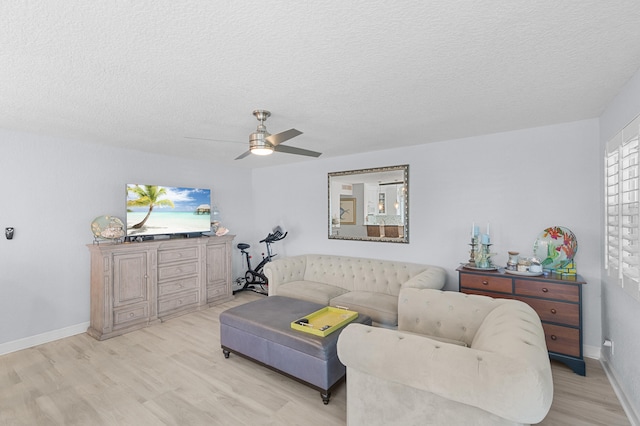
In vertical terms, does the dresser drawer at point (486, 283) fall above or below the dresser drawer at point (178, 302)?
above

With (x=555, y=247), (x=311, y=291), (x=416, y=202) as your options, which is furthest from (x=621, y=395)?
(x=311, y=291)

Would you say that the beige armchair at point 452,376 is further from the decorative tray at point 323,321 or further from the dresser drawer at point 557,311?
the dresser drawer at point 557,311

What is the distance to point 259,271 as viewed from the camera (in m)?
5.64

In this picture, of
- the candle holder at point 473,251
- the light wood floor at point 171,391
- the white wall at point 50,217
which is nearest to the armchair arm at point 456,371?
the light wood floor at point 171,391

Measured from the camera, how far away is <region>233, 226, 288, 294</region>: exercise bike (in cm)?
540

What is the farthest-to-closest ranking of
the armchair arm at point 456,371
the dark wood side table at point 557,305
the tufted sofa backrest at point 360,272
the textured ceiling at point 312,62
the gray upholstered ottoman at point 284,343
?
the tufted sofa backrest at point 360,272, the dark wood side table at point 557,305, the gray upholstered ottoman at point 284,343, the textured ceiling at point 312,62, the armchair arm at point 456,371

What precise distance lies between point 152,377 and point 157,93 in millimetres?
2528

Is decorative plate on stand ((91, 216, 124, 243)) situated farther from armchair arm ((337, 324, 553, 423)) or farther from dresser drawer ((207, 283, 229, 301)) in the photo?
armchair arm ((337, 324, 553, 423))

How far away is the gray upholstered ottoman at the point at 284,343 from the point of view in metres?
2.38

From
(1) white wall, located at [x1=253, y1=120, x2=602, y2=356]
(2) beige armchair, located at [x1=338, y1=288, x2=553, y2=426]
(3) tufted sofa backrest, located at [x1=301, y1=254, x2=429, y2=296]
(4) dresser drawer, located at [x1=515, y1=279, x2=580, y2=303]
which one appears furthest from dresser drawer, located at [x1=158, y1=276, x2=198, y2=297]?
(4) dresser drawer, located at [x1=515, y1=279, x2=580, y2=303]

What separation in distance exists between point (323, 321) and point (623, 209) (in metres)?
2.52

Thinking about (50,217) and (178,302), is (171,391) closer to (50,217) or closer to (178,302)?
(178,302)

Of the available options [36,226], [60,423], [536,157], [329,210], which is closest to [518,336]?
[536,157]

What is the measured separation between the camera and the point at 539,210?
3.26 metres
